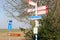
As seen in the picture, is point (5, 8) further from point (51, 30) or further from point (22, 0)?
point (51, 30)

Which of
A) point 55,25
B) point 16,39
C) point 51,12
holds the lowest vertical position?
point 16,39

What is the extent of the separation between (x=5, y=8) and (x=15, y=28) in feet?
5.45

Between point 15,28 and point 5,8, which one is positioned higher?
point 5,8

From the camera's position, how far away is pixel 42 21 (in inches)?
487

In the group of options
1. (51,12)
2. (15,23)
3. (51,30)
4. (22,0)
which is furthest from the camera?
(15,23)

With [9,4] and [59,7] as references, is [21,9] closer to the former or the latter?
[9,4]

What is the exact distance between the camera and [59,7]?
13.9 metres

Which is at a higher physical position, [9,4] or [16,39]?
[9,4]

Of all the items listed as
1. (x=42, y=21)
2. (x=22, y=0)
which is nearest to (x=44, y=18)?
(x=42, y=21)

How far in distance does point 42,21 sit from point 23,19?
2658 millimetres

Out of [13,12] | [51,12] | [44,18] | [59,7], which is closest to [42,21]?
[44,18]

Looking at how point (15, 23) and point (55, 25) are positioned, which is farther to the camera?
point (15, 23)

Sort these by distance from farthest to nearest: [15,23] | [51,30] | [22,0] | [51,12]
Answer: [15,23], [22,0], [51,12], [51,30]

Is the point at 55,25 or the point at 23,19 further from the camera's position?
the point at 23,19
